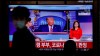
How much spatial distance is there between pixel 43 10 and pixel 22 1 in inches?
14.8

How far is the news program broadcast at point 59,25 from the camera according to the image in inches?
226

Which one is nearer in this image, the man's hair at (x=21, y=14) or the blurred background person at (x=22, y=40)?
the blurred background person at (x=22, y=40)

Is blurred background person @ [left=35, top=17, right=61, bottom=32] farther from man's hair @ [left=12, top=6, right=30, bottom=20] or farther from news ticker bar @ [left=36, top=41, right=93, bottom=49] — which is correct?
man's hair @ [left=12, top=6, right=30, bottom=20]

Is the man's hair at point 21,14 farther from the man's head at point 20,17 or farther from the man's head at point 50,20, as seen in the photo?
the man's head at point 50,20

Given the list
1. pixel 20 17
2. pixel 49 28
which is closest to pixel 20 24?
pixel 20 17

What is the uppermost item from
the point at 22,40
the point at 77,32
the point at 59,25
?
the point at 22,40

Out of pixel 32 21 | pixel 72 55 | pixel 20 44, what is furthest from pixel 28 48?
pixel 32 21

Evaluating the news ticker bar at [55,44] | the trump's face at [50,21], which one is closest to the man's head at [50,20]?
the trump's face at [50,21]

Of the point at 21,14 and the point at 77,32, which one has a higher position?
the point at 21,14

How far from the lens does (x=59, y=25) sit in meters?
5.79

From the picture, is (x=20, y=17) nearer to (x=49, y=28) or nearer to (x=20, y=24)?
(x=20, y=24)

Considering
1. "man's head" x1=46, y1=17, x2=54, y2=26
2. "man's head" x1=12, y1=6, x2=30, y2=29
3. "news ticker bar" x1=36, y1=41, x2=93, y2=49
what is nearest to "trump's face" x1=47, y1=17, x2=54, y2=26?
"man's head" x1=46, y1=17, x2=54, y2=26

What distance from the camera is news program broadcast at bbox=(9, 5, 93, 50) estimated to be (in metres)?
5.74

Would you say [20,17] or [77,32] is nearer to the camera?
[20,17]
